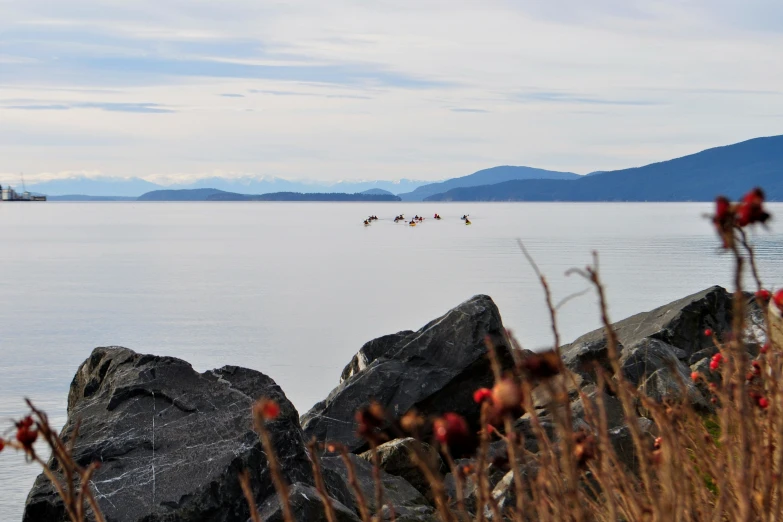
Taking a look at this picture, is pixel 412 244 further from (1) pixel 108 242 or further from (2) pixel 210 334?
(2) pixel 210 334

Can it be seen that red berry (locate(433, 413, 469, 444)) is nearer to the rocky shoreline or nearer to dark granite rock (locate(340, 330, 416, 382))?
the rocky shoreline

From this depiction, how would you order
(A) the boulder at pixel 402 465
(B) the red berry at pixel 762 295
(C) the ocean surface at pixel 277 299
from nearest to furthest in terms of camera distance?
(B) the red berry at pixel 762 295 < (A) the boulder at pixel 402 465 < (C) the ocean surface at pixel 277 299

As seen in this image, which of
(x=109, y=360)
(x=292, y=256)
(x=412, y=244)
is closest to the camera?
(x=109, y=360)

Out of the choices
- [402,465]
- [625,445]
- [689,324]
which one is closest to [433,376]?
[402,465]

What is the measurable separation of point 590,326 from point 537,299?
593 centimetres

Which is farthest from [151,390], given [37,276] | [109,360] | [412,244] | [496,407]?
[412,244]

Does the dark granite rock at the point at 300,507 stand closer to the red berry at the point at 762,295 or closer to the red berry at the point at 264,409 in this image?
the red berry at the point at 762,295

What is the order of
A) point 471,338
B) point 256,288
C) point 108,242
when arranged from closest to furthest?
point 471,338 < point 256,288 < point 108,242

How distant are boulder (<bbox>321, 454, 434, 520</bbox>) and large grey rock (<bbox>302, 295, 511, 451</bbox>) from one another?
6.03 feet

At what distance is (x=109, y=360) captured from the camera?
864 cm

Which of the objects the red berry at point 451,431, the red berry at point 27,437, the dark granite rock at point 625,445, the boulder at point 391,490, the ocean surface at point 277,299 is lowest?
the ocean surface at point 277,299

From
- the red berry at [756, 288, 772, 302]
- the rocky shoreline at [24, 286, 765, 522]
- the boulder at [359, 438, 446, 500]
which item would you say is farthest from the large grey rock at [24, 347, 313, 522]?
the red berry at [756, 288, 772, 302]

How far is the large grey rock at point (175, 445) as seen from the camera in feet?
21.5

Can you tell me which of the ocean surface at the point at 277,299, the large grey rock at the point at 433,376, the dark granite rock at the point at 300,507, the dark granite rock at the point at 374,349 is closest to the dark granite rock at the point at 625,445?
the dark granite rock at the point at 300,507
